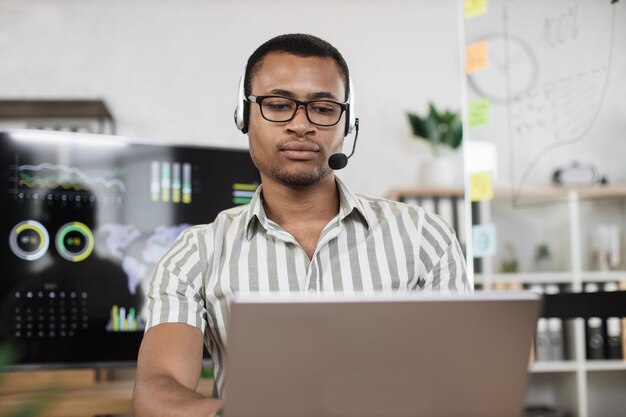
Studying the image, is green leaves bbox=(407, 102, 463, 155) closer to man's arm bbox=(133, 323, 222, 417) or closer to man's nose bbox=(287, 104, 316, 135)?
man's nose bbox=(287, 104, 316, 135)

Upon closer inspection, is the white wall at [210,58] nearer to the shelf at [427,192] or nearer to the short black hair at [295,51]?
the shelf at [427,192]

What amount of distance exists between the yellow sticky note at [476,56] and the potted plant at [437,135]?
1.27 metres

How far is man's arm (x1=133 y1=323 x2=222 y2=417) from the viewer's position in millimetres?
968

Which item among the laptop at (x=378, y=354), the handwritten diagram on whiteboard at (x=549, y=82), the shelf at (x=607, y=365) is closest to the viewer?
the laptop at (x=378, y=354)

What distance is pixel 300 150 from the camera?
1343mm

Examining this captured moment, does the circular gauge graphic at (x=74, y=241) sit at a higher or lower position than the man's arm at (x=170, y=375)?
higher

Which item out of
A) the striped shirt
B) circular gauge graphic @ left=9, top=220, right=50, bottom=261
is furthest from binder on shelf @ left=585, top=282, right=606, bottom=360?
circular gauge graphic @ left=9, top=220, right=50, bottom=261

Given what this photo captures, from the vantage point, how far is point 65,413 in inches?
58.6

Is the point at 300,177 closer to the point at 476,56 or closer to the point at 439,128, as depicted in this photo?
the point at 476,56

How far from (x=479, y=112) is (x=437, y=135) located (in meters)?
1.38

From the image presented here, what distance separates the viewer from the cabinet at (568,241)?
6.78 ft

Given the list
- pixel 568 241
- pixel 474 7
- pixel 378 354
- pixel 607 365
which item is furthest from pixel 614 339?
pixel 378 354

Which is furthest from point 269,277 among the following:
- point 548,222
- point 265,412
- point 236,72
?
point 236,72

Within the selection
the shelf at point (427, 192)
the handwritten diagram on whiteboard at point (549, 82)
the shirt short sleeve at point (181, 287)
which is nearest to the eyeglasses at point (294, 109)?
the shirt short sleeve at point (181, 287)
